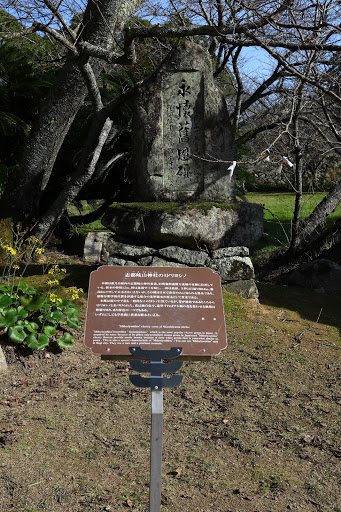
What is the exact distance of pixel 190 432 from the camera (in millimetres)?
3738

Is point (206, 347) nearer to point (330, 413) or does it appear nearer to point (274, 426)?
point (274, 426)

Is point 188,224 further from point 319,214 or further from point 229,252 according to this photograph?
point 319,214

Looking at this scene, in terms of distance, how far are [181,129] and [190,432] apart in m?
3.54

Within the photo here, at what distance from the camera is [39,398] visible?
405 cm

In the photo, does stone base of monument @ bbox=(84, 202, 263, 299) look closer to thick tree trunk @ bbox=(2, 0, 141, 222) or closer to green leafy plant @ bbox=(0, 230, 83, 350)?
green leafy plant @ bbox=(0, 230, 83, 350)

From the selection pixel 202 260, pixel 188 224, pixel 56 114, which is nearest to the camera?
pixel 188 224

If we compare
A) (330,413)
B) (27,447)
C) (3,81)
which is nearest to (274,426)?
(330,413)

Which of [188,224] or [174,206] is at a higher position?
[174,206]

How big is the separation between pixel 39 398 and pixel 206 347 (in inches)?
75.8

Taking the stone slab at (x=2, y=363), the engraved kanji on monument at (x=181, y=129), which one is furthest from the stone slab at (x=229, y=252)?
the stone slab at (x=2, y=363)

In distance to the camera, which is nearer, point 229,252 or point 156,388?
point 156,388

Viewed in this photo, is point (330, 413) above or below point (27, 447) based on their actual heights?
above

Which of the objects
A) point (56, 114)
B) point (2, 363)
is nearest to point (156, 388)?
point (2, 363)

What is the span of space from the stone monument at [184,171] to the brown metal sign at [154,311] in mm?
2825
